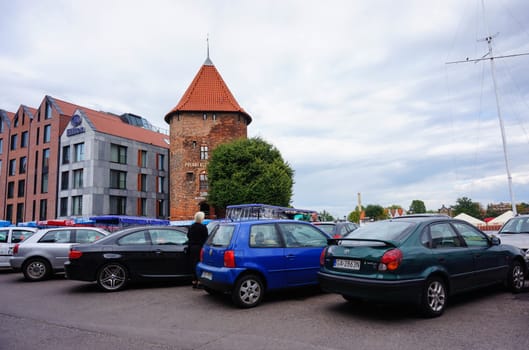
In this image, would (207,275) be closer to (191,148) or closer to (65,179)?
(191,148)

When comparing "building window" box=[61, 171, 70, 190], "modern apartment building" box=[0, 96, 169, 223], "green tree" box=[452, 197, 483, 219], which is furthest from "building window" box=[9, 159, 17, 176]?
"green tree" box=[452, 197, 483, 219]

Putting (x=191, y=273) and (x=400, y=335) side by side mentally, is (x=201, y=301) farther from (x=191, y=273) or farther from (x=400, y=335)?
(x=400, y=335)

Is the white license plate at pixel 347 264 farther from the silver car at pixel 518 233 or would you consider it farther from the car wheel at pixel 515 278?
the silver car at pixel 518 233

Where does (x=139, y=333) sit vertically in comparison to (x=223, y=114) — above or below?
below

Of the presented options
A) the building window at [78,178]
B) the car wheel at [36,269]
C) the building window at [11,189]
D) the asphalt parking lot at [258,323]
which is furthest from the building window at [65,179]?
the asphalt parking lot at [258,323]

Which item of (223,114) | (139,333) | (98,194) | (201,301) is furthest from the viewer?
(223,114)

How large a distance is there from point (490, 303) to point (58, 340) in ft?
22.3

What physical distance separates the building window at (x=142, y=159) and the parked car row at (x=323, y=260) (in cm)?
4081

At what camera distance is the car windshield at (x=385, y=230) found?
6.13 metres

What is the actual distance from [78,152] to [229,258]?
42.5m

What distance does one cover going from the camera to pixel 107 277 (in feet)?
29.7

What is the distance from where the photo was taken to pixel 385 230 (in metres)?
6.47

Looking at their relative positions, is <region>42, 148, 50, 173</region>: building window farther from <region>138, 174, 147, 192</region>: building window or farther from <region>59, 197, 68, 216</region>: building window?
<region>138, 174, 147, 192</region>: building window

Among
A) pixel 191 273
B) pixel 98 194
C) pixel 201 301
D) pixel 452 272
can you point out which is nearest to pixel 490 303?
pixel 452 272
